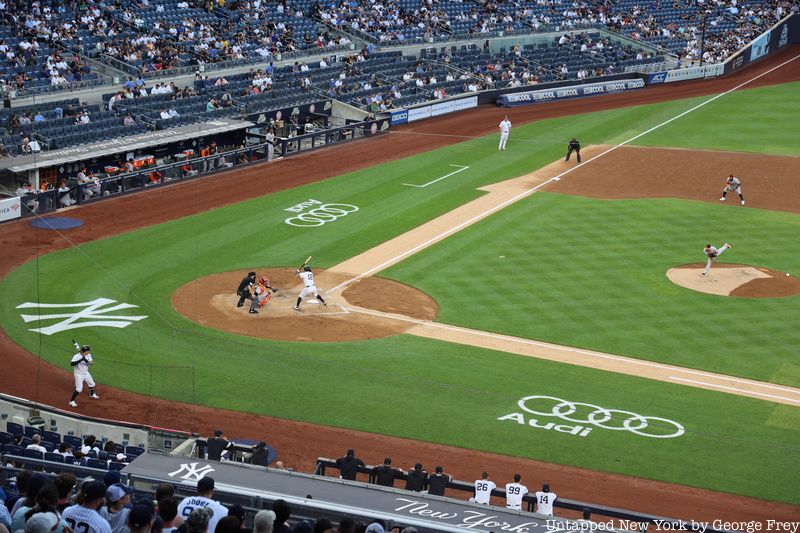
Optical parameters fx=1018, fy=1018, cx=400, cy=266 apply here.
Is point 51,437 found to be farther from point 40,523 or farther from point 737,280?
point 737,280

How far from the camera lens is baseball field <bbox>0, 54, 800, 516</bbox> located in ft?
81.4

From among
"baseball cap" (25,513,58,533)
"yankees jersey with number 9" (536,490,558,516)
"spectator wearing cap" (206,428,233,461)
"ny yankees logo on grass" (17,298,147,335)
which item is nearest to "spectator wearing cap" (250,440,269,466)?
"spectator wearing cap" (206,428,233,461)

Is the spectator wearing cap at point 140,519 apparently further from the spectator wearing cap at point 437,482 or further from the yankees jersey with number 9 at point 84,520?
the spectator wearing cap at point 437,482

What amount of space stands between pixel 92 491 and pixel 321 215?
106 ft

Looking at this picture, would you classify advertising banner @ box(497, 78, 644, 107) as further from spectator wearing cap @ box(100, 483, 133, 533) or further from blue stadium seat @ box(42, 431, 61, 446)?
spectator wearing cap @ box(100, 483, 133, 533)

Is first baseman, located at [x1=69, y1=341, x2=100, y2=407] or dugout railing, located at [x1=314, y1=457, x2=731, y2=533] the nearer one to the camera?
dugout railing, located at [x1=314, y1=457, x2=731, y2=533]

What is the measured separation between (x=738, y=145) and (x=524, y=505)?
44027 millimetres

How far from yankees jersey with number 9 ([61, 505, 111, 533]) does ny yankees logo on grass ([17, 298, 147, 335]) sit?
19.6m

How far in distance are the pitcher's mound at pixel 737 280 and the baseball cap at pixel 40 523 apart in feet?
92.8

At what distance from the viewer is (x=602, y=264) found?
37.9 meters

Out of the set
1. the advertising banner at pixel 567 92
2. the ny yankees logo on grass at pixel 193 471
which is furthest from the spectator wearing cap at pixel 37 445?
the advertising banner at pixel 567 92

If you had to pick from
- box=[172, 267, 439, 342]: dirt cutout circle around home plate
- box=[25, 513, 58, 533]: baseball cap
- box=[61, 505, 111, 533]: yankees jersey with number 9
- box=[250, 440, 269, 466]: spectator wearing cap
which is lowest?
box=[172, 267, 439, 342]: dirt cutout circle around home plate

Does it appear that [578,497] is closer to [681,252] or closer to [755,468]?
[755,468]

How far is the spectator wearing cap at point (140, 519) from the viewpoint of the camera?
398 inches
